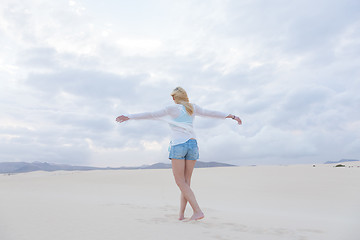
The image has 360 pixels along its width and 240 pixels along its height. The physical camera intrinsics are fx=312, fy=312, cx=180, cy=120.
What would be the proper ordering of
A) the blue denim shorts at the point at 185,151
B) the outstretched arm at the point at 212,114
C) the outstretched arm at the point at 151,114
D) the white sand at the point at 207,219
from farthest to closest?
1. the outstretched arm at the point at 212,114
2. the outstretched arm at the point at 151,114
3. the blue denim shorts at the point at 185,151
4. the white sand at the point at 207,219

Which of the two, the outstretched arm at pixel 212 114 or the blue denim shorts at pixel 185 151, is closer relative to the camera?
the blue denim shorts at pixel 185 151

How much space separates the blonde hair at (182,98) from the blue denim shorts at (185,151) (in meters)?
0.49

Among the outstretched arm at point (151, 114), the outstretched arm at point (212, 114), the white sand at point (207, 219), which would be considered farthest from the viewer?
the outstretched arm at point (212, 114)

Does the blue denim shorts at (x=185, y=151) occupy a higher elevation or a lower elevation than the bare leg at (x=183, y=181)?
higher

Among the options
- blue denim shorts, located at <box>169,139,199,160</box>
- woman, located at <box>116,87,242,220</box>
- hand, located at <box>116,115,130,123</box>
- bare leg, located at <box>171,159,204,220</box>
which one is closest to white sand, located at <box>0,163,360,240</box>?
bare leg, located at <box>171,159,204,220</box>

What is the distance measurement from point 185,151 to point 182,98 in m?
0.85

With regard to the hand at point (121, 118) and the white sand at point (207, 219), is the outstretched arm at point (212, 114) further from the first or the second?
the white sand at point (207, 219)

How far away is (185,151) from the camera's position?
4516mm

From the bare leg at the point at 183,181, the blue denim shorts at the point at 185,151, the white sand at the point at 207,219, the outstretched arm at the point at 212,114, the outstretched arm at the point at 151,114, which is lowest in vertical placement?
the white sand at the point at 207,219

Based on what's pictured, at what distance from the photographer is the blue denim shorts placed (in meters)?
4.50

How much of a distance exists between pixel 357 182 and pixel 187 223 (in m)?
8.38

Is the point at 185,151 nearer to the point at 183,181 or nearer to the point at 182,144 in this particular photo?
the point at 182,144

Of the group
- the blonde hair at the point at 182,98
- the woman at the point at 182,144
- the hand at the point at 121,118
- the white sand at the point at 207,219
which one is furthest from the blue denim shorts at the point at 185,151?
the white sand at the point at 207,219

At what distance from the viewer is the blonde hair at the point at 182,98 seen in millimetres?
4730
